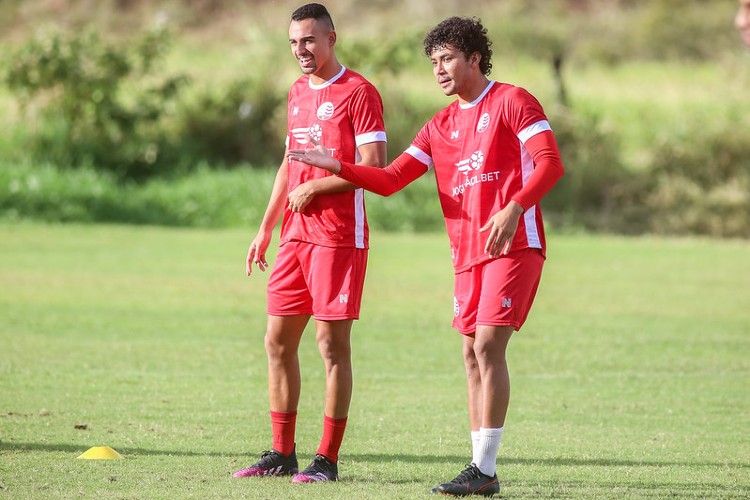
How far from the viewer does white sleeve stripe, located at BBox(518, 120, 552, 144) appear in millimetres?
5922

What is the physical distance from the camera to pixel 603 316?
47.6ft

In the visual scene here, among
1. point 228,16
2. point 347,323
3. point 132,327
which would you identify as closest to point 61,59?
point 132,327

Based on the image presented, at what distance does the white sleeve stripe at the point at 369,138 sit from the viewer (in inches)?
247

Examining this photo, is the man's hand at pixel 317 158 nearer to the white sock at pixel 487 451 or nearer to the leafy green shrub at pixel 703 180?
the white sock at pixel 487 451

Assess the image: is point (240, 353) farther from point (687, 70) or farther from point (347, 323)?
point (687, 70)

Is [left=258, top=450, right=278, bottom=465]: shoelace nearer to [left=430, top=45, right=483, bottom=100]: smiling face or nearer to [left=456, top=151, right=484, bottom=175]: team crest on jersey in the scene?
[left=456, top=151, right=484, bottom=175]: team crest on jersey

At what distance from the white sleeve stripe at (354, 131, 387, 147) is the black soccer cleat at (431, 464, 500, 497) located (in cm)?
167

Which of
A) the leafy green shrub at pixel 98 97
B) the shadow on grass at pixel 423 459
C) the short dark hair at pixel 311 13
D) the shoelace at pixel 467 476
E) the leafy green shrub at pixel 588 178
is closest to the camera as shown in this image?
the shoelace at pixel 467 476

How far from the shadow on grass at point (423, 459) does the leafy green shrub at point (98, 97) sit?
64.4 feet

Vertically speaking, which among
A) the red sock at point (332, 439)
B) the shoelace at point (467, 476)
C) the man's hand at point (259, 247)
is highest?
the man's hand at point (259, 247)

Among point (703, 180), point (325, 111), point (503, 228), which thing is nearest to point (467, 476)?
point (503, 228)

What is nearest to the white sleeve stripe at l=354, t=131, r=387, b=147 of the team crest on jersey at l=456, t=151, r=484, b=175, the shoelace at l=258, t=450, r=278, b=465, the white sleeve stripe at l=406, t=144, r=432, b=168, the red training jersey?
the white sleeve stripe at l=406, t=144, r=432, b=168

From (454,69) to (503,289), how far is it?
3.60ft

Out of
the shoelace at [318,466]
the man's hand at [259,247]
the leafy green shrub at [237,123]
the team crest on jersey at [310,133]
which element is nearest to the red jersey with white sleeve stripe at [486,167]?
the team crest on jersey at [310,133]
